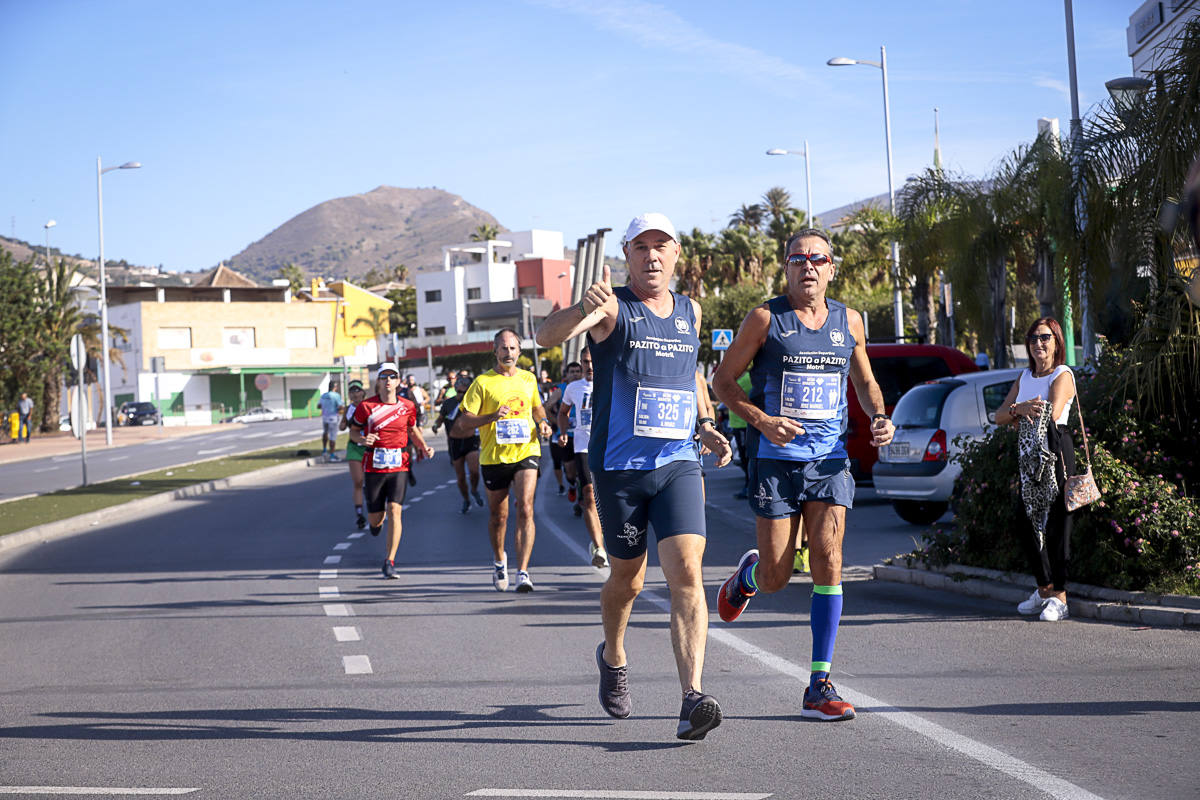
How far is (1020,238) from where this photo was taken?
2578 cm

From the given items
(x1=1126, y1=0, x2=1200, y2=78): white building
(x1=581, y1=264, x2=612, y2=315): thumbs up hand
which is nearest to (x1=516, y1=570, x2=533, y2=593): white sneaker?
(x1=581, y1=264, x2=612, y2=315): thumbs up hand

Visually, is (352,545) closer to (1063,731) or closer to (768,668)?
(768,668)

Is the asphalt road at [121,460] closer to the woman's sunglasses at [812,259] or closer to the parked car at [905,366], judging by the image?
the parked car at [905,366]

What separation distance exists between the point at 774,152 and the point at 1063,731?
42833 millimetres

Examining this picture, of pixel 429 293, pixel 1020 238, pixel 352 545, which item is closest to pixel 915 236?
pixel 1020 238

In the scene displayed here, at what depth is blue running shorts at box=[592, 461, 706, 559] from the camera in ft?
18.6

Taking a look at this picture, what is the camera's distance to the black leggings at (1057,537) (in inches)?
337

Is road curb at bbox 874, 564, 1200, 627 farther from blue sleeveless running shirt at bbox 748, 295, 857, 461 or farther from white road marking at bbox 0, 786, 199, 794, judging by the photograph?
white road marking at bbox 0, 786, 199, 794

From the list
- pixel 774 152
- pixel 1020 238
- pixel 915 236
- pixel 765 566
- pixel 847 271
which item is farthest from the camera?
pixel 774 152

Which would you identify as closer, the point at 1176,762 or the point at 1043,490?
the point at 1176,762

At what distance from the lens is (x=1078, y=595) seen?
29.5 feet

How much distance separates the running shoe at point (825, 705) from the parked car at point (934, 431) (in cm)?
830

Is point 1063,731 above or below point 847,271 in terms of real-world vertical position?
below

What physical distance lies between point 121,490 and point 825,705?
856 inches
